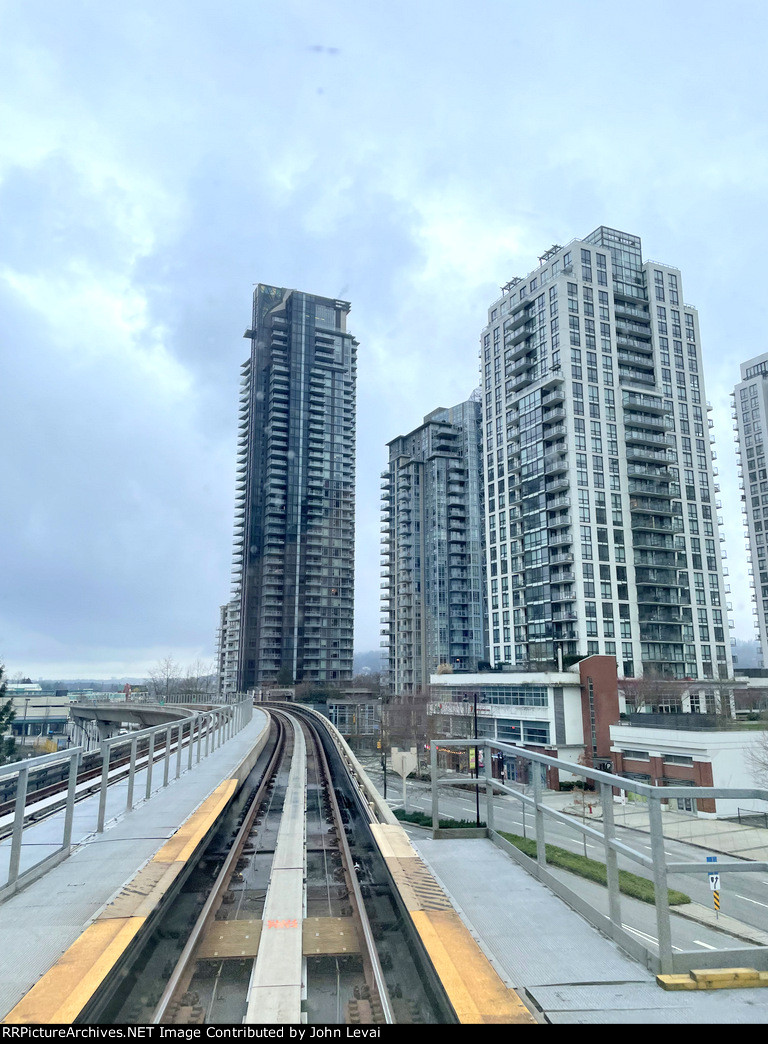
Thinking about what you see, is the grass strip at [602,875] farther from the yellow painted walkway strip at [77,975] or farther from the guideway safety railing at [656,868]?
the yellow painted walkway strip at [77,975]

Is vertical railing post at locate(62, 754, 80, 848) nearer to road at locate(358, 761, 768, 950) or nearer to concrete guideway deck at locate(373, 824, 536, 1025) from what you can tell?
concrete guideway deck at locate(373, 824, 536, 1025)

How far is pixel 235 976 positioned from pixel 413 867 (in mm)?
2354

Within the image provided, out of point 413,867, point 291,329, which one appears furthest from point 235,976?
point 291,329

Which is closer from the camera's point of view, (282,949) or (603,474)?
(282,949)

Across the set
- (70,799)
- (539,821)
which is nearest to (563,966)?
(539,821)

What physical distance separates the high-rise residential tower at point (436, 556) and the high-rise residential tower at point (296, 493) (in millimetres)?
10998

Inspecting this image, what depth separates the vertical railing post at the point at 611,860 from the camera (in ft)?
17.3

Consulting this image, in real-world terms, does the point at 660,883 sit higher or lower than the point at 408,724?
higher

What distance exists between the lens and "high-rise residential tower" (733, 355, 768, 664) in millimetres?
113375

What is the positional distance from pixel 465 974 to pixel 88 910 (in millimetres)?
3445

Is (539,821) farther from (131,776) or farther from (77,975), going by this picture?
(131,776)

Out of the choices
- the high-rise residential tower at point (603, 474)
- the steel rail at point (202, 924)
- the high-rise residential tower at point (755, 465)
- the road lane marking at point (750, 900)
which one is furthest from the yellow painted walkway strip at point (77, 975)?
the high-rise residential tower at point (755, 465)

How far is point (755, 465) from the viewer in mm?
119000

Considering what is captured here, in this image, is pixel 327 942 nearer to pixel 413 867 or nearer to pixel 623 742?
pixel 413 867
